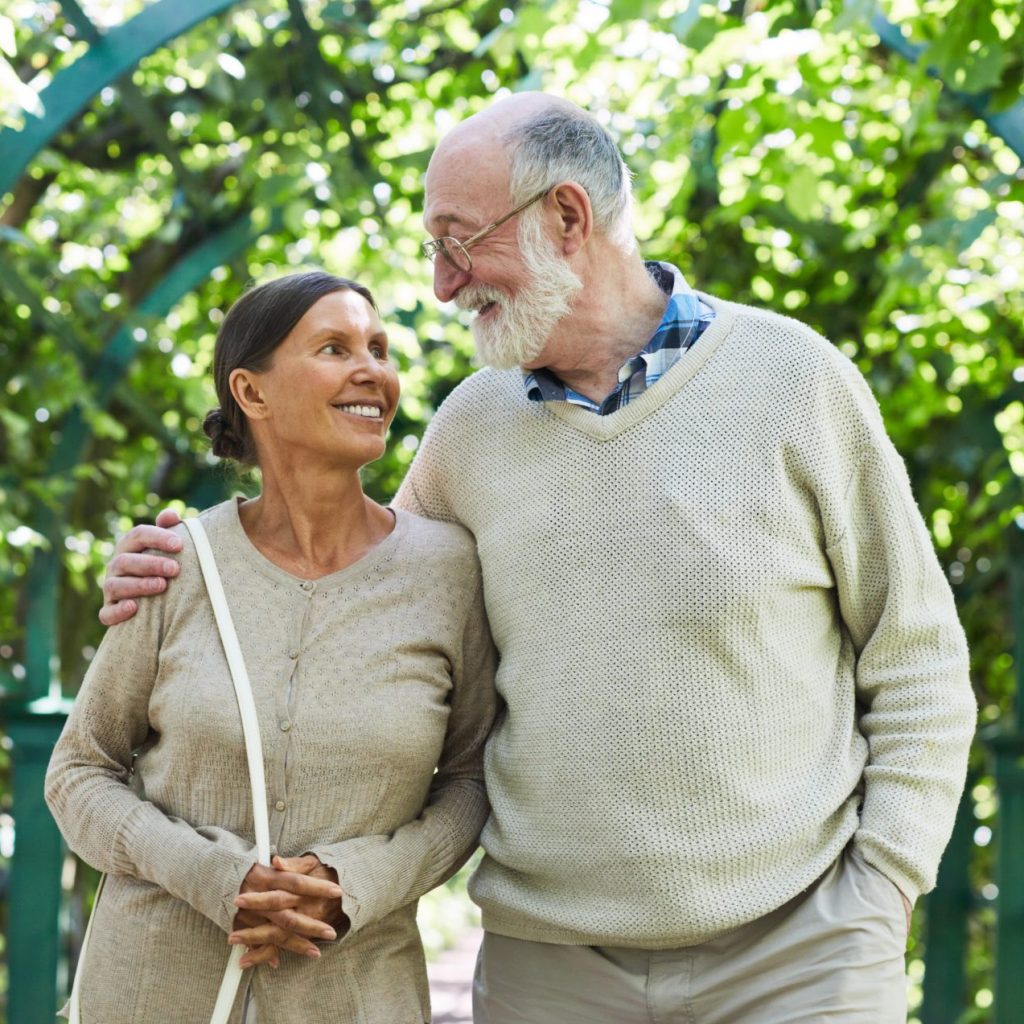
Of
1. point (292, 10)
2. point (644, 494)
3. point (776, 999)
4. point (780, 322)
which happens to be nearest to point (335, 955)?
point (776, 999)

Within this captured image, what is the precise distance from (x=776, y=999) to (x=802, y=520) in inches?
24.8

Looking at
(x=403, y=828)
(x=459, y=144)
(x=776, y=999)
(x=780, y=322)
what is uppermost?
(x=459, y=144)

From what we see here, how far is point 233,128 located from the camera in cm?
480

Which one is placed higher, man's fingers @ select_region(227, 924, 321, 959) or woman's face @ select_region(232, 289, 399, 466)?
woman's face @ select_region(232, 289, 399, 466)

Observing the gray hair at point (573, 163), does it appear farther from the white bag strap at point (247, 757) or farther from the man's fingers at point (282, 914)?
the man's fingers at point (282, 914)

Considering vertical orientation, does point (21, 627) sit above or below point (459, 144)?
below

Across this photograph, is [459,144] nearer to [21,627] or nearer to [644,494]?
[644,494]

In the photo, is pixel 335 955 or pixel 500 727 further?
pixel 500 727

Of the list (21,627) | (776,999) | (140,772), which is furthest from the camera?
(21,627)

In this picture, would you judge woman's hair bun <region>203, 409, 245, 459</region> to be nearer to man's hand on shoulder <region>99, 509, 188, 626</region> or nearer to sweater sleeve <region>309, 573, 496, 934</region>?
man's hand on shoulder <region>99, 509, 188, 626</region>

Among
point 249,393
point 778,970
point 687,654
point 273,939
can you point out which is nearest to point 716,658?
point 687,654

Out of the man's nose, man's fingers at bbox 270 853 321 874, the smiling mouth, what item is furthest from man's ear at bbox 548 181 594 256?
man's fingers at bbox 270 853 321 874

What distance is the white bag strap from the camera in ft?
6.48

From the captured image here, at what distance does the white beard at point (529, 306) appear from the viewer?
2188 millimetres
